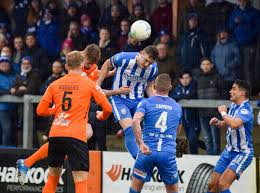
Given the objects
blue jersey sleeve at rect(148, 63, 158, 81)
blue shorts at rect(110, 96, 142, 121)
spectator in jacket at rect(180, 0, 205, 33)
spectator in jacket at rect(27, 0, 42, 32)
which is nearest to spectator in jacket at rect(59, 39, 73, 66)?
spectator in jacket at rect(27, 0, 42, 32)

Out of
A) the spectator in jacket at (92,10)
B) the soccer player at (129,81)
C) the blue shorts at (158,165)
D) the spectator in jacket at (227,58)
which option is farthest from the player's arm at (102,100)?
the spectator in jacket at (92,10)

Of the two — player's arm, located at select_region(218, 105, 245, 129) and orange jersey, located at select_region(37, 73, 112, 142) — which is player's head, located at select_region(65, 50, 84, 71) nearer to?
orange jersey, located at select_region(37, 73, 112, 142)

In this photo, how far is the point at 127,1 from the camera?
65.8 feet

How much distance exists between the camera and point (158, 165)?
42.9ft

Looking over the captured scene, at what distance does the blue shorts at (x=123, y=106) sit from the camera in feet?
47.9

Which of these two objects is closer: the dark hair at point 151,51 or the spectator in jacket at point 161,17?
the dark hair at point 151,51

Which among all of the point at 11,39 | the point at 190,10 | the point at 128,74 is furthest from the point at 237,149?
the point at 11,39

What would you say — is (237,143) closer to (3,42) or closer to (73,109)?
(73,109)

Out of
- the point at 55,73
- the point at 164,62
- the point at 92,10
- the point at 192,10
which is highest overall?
the point at 92,10

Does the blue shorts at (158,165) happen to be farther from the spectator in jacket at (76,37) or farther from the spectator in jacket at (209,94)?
the spectator in jacket at (76,37)

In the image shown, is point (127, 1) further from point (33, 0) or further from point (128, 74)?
point (128, 74)

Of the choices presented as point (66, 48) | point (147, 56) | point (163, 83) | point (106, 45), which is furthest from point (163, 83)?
point (66, 48)

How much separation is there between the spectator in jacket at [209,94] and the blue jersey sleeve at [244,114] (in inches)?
89.6

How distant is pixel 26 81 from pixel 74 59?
5.40 meters
